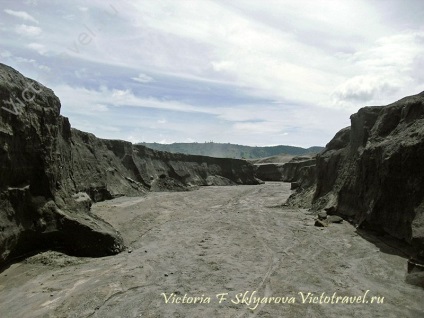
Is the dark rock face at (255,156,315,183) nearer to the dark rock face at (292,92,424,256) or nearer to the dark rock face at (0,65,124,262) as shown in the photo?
the dark rock face at (292,92,424,256)

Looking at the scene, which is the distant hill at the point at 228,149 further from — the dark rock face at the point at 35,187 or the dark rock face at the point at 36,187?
the dark rock face at the point at 35,187

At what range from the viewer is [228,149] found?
173 metres

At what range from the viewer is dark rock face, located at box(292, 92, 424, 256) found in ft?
32.7

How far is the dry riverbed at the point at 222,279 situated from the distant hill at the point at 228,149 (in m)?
147

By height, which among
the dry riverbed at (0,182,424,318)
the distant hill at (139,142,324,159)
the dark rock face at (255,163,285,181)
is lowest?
the dry riverbed at (0,182,424,318)

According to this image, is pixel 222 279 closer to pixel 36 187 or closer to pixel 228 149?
pixel 36 187

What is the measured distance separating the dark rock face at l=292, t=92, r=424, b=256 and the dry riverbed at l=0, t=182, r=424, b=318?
3.51 ft

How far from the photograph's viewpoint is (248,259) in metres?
9.76

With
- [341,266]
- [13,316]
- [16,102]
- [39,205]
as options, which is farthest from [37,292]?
[341,266]

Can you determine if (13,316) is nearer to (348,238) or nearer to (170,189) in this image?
(348,238)

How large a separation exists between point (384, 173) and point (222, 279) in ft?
23.2

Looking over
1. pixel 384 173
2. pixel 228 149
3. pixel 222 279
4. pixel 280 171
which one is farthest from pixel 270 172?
pixel 228 149

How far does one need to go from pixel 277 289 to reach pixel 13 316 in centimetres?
519

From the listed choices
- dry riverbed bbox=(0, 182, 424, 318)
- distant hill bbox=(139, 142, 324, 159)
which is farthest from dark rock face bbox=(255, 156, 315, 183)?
distant hill bbox=(139, 142, 324, 159)
